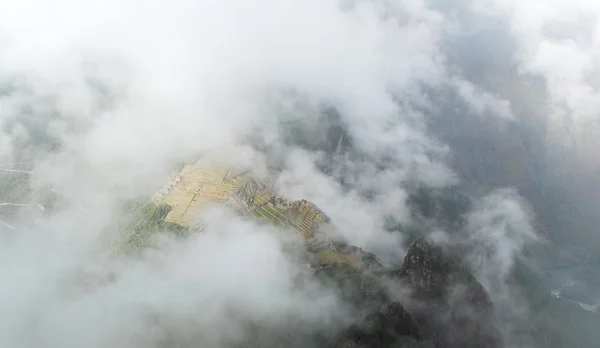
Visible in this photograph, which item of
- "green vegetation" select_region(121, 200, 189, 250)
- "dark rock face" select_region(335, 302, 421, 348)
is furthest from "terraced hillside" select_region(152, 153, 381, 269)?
"dark rock face" select_region(335, 302, 421, 348)

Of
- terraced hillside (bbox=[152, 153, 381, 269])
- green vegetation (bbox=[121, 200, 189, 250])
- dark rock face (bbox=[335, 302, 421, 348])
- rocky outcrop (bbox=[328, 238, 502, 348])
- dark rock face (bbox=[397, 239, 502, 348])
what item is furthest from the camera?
green vegetation (bbox=[121, 200, 189, 250])

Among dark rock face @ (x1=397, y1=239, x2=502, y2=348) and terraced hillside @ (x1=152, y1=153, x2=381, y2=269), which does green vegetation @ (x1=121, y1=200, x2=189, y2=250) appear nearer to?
terraced hillside @ (x1=152, y1=153, x2=381, y2=269)

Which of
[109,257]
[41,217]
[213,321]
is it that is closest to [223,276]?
[213,321]

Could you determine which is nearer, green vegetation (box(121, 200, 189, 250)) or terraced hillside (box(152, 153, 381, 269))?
terraced hillside (box(152, 153, 381, 269))

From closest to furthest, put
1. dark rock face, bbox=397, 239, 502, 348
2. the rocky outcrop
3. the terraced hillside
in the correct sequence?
the rocky outcrop → dark rock face, bbox=397, 239, 502, 348 → the terraced hillside

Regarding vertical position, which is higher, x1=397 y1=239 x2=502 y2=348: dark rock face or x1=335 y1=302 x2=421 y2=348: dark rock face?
x1=397 y1=239 x2=502 y2=348: dark rock face

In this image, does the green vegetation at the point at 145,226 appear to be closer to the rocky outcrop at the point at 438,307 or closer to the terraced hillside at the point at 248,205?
the terraced hillside at the point at 248,205

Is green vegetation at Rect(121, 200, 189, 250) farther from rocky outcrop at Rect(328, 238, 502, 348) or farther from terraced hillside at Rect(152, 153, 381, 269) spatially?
rocky outcrop at Rect(328, 238, 502, 348)

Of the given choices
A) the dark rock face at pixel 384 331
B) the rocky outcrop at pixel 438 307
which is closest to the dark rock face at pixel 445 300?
the rocky outcrop at pixel 438 307
